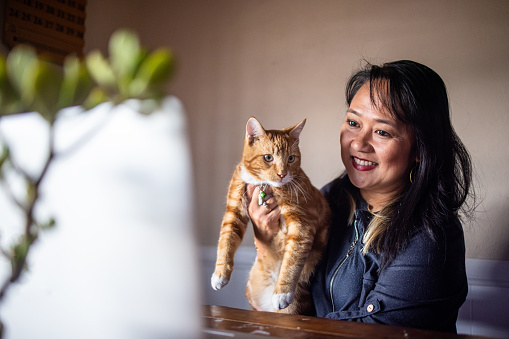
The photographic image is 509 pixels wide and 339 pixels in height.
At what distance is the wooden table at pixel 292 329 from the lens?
0.72 metres

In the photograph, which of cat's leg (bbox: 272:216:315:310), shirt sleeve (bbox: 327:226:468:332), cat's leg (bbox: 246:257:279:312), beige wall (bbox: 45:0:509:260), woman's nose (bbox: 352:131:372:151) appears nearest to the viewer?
shirt sleeve (bbox: 327:226:468:332)

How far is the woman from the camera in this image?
124 centimetres

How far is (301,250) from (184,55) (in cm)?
157

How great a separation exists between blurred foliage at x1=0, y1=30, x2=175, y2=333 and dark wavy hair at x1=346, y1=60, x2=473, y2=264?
1142mm

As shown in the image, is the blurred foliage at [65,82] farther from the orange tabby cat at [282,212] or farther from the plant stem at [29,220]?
the orange tabby cat at [282,212]

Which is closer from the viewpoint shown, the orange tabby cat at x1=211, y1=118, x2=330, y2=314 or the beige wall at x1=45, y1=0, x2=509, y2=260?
the orange tabby cat at x1=211, y1=118, x2=330, y2=314

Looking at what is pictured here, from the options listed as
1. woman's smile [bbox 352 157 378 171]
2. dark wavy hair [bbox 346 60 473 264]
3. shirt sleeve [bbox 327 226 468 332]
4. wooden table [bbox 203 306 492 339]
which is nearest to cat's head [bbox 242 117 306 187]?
woman's smile [bbox 352 157 378 171]

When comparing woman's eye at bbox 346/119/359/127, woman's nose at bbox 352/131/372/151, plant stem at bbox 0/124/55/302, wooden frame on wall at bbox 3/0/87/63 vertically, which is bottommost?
plant stem at bbox 0/124/55/302

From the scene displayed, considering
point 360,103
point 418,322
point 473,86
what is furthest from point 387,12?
point 418,322

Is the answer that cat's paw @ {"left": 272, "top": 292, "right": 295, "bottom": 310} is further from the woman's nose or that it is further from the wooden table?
the woman's nose

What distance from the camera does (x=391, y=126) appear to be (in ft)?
4.62

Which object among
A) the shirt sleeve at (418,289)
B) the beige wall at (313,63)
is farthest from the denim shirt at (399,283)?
the beige wall at (313,63)

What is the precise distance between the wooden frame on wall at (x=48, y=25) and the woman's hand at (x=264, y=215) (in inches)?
42.7

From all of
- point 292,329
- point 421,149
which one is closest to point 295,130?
point 421,149
